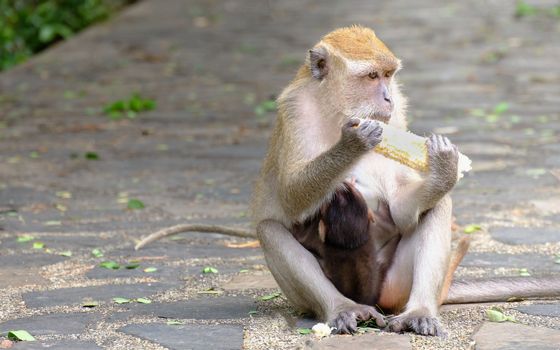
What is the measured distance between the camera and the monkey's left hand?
12.8 feet

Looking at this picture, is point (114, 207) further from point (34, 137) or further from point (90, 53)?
point (90, 53)

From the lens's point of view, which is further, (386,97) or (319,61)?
(319,61)

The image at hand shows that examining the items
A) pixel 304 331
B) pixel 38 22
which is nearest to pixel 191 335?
pixel 304 331

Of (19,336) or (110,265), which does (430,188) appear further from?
(110,265)

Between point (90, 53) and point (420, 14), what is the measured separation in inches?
193

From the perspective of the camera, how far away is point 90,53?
494 inches

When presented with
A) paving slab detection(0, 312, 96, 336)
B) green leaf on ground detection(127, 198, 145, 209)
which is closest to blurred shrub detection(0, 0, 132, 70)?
green leaf on ground detection(127, 198, 145, 209)

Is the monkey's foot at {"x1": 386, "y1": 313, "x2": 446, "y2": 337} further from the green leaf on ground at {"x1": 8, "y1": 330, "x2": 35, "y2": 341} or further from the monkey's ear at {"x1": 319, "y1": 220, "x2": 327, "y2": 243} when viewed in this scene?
the green leaf on ground at {"x1": 8, "y1": 330, "x2": 35, "y2": 341}

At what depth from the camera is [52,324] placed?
4.00 metres

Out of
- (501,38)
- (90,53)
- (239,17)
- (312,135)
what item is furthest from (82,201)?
(239,17)

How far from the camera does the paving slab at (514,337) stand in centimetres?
364

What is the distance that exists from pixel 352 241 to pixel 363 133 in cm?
44

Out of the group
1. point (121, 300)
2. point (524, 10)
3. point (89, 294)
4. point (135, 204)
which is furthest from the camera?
point (524, 10)

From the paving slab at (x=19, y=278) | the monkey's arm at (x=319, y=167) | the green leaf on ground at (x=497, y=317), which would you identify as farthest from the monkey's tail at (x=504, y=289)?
the paving slab at (x=19, y=278)
